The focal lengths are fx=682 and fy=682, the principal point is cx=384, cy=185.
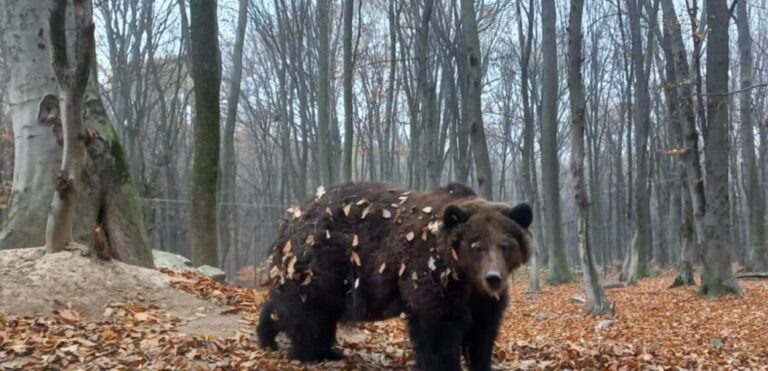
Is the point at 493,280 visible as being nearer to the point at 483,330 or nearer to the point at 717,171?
the point at 483,330

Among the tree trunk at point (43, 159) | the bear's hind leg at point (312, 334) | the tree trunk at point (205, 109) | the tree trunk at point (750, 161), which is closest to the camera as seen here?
the bear's hind leg at point (312, 334)

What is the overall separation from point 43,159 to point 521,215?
6.21 metres

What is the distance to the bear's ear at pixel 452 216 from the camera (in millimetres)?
5160

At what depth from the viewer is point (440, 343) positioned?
505cm

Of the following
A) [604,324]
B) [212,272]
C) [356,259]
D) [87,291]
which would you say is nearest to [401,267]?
[356,259]

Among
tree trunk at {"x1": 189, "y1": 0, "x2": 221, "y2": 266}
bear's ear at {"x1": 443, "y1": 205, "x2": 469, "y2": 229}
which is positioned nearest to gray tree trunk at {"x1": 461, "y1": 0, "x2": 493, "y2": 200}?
tree trunk at {"x1": 189, "y1": 0, "x2": 221, "y2": 266}

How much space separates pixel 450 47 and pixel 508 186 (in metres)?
47.7

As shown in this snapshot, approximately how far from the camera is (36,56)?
8586mm

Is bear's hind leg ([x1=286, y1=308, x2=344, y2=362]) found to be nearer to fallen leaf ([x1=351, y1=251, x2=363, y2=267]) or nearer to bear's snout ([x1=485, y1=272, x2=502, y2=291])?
fallen leaf ([x1=351, y1=251, x2=363, y2=267])

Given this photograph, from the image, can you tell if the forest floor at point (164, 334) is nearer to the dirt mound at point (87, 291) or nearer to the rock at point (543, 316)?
the dirt mound at point (87, 291)

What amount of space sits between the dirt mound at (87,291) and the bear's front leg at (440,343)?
8.06 feet

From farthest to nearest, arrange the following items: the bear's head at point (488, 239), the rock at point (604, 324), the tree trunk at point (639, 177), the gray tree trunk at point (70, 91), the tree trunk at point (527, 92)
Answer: the tree trunk at point (527, 92), the tree trunk at point (639, 177), the rock at point (604, 324), the gray tree trunk at point (70, 91), the bear's head at point (488, 239)

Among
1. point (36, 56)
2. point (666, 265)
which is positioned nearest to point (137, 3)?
point (36, 56)

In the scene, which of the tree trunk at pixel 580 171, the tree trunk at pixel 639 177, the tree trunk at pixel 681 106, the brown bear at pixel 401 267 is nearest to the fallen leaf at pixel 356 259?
the brown bear at pixel 401 267
